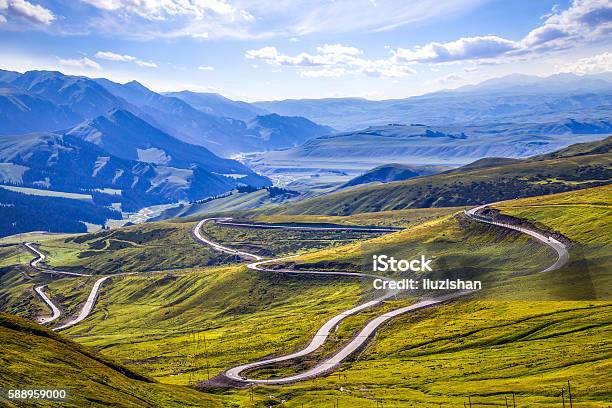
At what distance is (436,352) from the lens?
5625 inches

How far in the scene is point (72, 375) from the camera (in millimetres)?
101750

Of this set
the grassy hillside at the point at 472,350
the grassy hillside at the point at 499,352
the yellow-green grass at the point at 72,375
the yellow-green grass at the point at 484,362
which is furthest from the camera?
the grassy hillside at the point at 472,350

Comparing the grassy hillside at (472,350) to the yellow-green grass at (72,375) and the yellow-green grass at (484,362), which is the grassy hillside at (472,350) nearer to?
the yellow-green grass at (484,362)

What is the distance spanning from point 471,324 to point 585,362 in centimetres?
4332

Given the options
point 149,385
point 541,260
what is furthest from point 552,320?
point 149,385

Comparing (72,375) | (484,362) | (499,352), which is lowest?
(484,362)

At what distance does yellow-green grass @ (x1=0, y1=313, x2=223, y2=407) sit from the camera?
3625 inches

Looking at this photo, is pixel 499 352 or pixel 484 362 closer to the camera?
pixel 484 362

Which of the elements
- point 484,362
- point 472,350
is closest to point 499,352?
point 484,362

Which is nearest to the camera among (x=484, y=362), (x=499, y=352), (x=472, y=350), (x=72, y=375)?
(x=72, y=375)

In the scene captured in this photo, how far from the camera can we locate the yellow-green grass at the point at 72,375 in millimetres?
92062

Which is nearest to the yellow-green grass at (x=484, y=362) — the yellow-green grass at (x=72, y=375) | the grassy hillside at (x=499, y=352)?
the grassy hillside at (x=499, y=352)

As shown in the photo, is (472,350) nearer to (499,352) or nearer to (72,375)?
(499,352)

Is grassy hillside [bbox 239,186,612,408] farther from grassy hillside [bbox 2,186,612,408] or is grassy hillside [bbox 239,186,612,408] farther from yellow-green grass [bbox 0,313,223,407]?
yellow-green grass [bbox 0,313,223,407]
